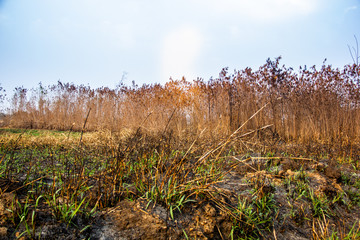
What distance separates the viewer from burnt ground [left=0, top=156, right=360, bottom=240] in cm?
153

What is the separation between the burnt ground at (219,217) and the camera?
1527mm

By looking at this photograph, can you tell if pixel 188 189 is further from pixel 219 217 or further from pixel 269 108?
pixel 269 108

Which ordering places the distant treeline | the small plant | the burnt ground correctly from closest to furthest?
the burnt ground
the small plant
the distant treeline

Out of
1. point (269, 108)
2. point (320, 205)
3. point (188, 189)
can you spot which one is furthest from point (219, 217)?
point (269, 108)

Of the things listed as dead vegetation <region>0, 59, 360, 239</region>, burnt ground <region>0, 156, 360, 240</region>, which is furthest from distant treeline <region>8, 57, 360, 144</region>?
burnt ground <region>0, 156, 360, 240</region>

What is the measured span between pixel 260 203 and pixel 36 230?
196 cm

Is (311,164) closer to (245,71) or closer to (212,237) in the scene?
(212,237)

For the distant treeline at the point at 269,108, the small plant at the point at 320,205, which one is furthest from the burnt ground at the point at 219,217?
the distant treeline at the point at 269,108

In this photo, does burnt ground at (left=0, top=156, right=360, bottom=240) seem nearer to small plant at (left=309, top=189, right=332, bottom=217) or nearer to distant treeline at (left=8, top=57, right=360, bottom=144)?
small plant at (left=309, top=189, right=332, bottom=217)

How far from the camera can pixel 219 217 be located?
5.79 ft

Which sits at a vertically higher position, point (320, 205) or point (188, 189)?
point (188, 189)

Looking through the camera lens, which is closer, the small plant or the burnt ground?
the burnt ground

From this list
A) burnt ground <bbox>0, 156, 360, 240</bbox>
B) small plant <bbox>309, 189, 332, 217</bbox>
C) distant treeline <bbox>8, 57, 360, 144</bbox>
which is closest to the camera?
burnt ground <bbox>0, 156, 360, 240</bbox>

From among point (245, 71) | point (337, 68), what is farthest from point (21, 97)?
point (337, 68)
